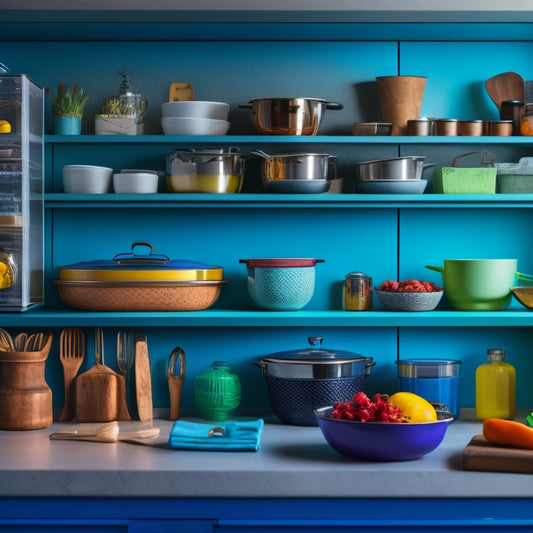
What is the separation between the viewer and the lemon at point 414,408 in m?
2.29

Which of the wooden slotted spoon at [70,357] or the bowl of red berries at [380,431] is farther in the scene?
the wooden slotted spoon at [70,357]

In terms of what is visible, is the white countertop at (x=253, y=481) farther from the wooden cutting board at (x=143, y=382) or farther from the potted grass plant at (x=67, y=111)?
the potted grass plant at (x=67, y=111)

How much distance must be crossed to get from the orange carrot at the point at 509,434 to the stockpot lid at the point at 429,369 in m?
0.47

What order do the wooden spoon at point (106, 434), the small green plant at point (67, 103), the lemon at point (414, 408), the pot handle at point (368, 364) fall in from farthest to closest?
the small green plant at point (67, 103) → the pot handle at point (368, 364) → the wooden spoon at point (106, 434) → the lemon at point (414, 408)

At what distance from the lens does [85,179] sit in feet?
9.10

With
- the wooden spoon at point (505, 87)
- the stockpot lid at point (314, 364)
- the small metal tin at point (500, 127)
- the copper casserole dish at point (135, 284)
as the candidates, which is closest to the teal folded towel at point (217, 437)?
the stockpot lid at point (314, 364)

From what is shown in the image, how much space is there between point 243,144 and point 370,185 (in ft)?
1.60

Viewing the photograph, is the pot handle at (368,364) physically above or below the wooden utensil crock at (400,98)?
below

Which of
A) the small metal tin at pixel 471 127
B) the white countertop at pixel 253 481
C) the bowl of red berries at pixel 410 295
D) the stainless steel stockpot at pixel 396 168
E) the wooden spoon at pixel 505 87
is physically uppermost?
the wooden spoon at pixel 505 87

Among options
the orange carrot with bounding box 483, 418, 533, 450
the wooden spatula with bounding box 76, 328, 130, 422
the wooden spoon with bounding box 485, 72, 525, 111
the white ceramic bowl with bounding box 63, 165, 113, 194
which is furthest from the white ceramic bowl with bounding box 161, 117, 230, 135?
the orange carrot with bounding box 483, 418, 533, 450

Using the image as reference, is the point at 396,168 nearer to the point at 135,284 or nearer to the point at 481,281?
the point at 481,281

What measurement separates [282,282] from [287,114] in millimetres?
559

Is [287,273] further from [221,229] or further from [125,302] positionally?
[125,302]

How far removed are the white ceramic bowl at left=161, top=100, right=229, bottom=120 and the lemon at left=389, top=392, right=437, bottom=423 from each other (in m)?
1.13
